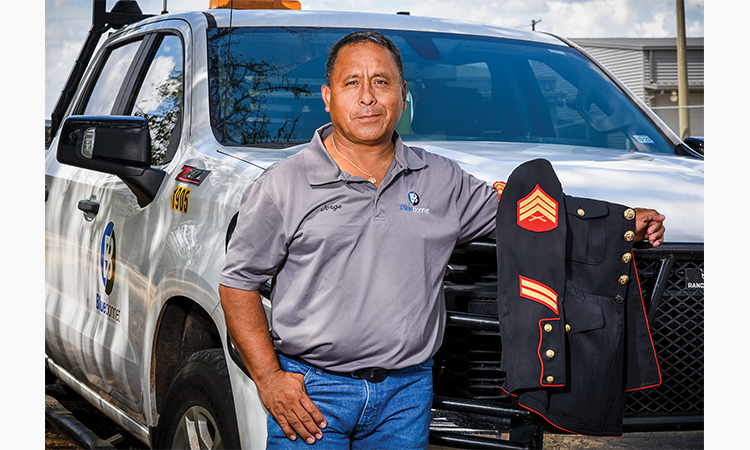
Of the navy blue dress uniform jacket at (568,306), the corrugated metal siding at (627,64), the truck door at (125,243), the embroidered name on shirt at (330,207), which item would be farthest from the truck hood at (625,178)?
the corrugated metal siding at (627,64)

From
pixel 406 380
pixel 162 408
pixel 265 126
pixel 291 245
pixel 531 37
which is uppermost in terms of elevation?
pixel 531 37

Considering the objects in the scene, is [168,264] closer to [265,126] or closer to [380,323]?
[265,126]

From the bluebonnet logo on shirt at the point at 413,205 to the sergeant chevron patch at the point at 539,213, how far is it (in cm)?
27

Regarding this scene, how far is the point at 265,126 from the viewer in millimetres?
3240

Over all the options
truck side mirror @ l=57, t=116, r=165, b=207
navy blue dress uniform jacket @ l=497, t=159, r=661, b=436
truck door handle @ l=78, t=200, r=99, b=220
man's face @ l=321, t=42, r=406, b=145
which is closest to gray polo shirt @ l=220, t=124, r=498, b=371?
man's face @ l=321, t=42, r=406, b=145

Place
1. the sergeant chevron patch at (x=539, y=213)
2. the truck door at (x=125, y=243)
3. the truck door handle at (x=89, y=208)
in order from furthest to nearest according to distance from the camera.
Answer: the truck door handle at (x=89, y=208) → the truck door at (x=125, y=243) → the sergeant chevron patch at (x=539, y=213)

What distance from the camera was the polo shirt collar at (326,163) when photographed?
221cm

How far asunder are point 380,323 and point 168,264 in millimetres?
1017

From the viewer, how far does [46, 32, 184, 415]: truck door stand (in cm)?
321

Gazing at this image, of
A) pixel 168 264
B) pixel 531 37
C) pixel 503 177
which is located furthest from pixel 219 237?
pixel 531 37

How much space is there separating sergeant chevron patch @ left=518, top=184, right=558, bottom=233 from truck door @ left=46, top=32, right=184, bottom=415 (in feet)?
4.61

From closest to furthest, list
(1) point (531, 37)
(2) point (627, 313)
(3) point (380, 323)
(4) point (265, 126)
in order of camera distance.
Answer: (3) point (380, 323) < (2) point (627, 313) < (4) point (265, 126) < (1) point (531, 37)

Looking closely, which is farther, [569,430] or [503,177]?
[503,177]

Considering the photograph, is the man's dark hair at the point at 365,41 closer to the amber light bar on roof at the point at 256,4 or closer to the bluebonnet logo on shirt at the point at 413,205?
the bluebonnet logo on shirt at the point at 413,205
